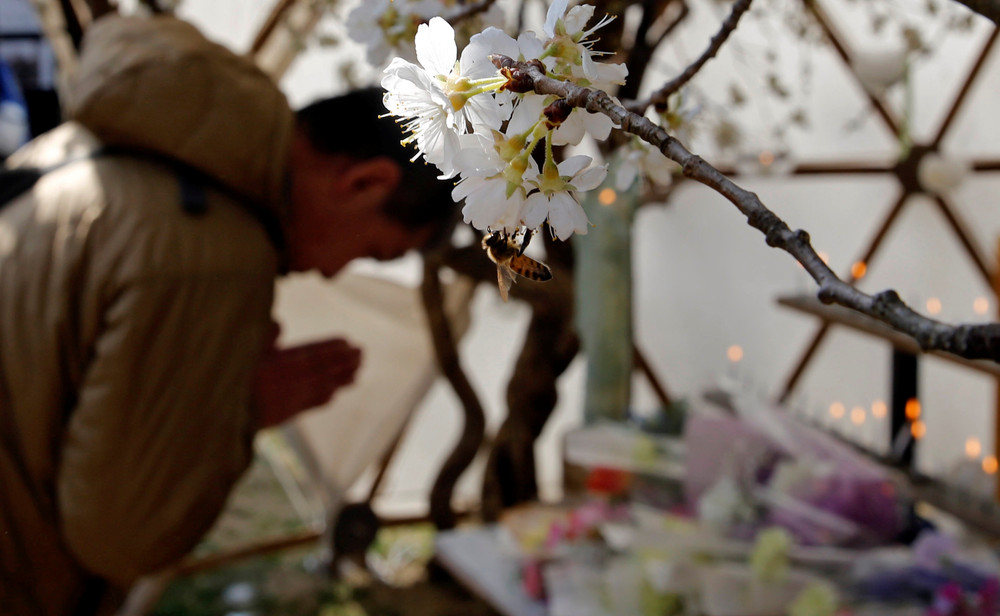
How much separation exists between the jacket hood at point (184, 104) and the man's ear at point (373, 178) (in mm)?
79

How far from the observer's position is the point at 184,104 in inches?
35.8

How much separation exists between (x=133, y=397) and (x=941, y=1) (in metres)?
1.92

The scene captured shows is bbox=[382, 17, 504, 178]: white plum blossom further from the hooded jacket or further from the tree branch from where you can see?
the tree branch

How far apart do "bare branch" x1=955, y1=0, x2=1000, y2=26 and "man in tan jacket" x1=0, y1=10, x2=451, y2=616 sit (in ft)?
2.07

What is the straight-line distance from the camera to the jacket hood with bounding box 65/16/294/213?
2.94 feet

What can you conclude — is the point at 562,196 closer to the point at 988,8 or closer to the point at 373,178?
the point at 988,8

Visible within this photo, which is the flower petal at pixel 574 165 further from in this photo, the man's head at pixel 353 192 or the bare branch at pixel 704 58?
the man's head at pixel 353 192

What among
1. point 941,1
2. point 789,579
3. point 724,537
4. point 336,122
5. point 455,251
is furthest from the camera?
point 941,1

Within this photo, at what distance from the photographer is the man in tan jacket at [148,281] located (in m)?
0.85

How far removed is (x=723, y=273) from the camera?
2.69m

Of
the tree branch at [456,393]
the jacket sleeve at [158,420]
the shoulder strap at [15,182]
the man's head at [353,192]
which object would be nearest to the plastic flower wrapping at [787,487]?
the man's head at [353,192]

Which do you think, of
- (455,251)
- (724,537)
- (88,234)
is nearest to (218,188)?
(88,234)

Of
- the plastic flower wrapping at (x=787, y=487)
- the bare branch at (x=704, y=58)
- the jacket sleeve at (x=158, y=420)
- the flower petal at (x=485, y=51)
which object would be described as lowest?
the jacket sleeve at (x=158, y=420)

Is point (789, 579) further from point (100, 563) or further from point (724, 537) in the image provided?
point (100, 563)
